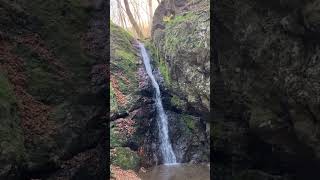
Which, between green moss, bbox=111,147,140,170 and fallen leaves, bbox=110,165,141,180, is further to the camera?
green moss, bbox=111,147,140,170

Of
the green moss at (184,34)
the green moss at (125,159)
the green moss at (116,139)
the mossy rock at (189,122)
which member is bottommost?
the green moss at (125,159)

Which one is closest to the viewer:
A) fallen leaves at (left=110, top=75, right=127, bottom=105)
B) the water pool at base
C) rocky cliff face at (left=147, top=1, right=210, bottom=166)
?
the water pool at base

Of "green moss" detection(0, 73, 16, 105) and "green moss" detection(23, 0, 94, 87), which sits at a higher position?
"green moss" detection(23, 0, 94, 87)

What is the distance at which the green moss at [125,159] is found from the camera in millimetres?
16656

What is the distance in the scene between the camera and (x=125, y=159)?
55.5 feet

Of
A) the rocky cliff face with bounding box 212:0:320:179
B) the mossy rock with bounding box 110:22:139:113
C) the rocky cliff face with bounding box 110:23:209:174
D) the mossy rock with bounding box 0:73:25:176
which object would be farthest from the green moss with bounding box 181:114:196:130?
the mossy rock with bounding box 0:73:25:176

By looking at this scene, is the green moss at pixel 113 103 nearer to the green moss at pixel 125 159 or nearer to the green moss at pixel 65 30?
the green moss at pixel 125 159

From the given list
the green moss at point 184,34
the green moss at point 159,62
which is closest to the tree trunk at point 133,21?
the green moss at point 159,62

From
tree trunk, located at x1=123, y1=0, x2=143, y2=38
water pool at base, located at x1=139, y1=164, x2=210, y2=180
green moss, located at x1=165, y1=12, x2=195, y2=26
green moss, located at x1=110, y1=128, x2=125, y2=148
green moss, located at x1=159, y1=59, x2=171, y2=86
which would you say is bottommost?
water pool at base, located at x1=139, y1=164, x2=210, y2=180

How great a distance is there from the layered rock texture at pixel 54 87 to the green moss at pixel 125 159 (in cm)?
478

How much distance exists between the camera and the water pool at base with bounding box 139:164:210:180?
1556cm

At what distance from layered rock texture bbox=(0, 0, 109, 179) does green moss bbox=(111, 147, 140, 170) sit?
478 cm

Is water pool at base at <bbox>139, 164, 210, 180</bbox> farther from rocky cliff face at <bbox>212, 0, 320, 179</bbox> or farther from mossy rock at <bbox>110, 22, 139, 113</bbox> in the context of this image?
rocky cliff face at <bbox>212, 0, 320, 179</bbox>

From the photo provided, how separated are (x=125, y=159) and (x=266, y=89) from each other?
962cm
